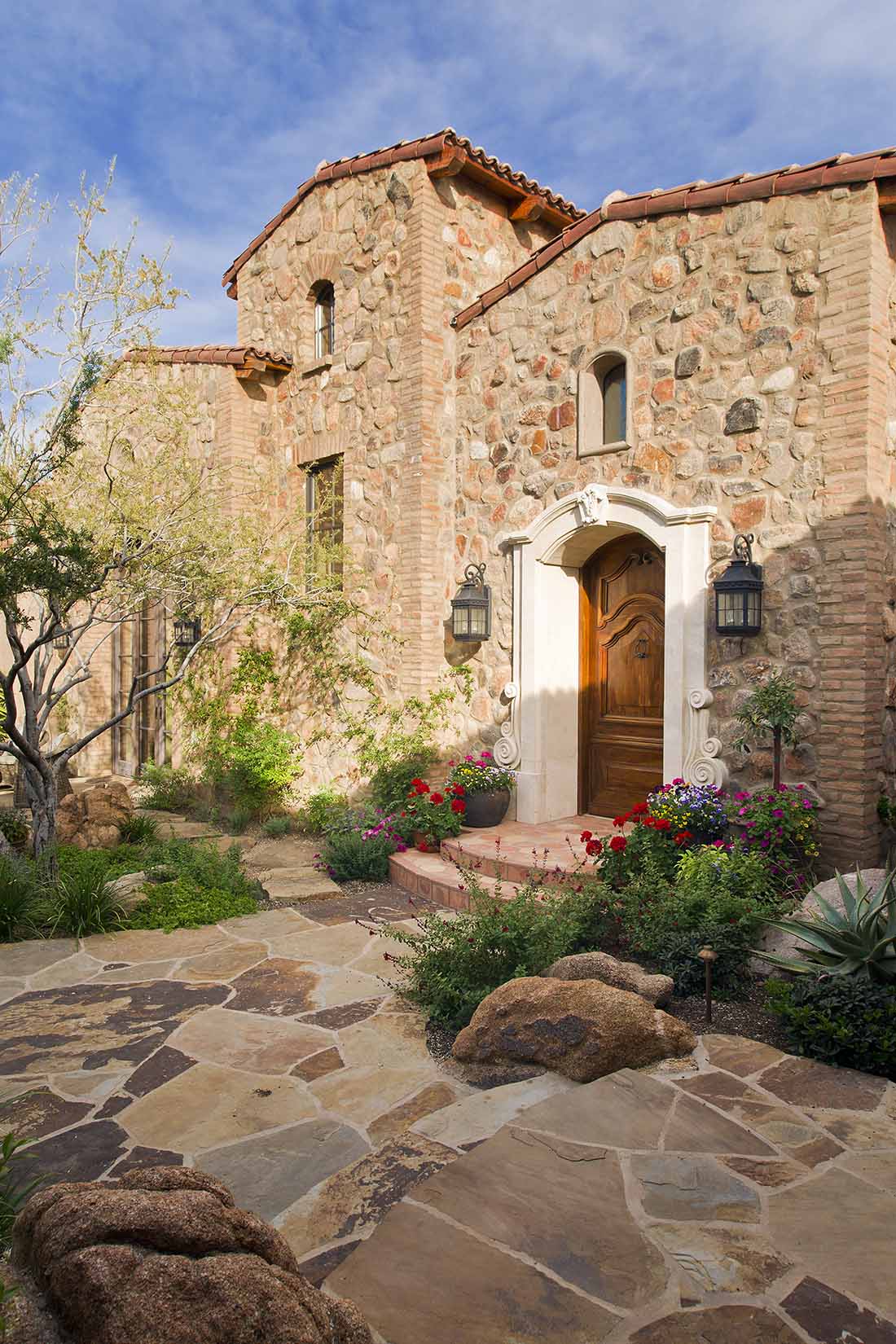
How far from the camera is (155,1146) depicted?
3025 mm

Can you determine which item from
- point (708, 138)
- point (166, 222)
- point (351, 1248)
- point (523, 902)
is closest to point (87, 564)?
point (166, 222)

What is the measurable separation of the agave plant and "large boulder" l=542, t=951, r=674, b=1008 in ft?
1.63

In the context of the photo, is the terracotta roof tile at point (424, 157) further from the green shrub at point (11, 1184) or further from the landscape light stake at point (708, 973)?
the green shrub at point (11, 1184)

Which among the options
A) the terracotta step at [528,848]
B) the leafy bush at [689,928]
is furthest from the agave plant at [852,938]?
the terracotta step at [528,848]

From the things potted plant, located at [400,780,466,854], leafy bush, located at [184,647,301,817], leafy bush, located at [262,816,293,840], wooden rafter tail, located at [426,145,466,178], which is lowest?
leafy bush, located at [262,816,293,840]

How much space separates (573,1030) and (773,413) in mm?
4448

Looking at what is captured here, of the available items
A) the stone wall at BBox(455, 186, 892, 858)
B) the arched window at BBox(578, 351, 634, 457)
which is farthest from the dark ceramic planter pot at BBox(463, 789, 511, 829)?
the arched window at BBox(578, 351, 634, 457)

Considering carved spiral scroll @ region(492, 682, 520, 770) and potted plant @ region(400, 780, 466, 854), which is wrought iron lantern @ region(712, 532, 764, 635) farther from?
potted plant @ region(400, 780, 466, 854)

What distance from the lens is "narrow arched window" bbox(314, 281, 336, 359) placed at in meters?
9.45

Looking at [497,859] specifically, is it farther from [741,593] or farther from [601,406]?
[601,406]

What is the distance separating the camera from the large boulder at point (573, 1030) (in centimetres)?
329

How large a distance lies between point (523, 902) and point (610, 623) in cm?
364

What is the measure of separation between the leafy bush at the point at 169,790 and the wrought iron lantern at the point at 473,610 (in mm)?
4616

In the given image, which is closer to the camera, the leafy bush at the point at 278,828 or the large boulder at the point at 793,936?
the large boulder at the point at 793,936
